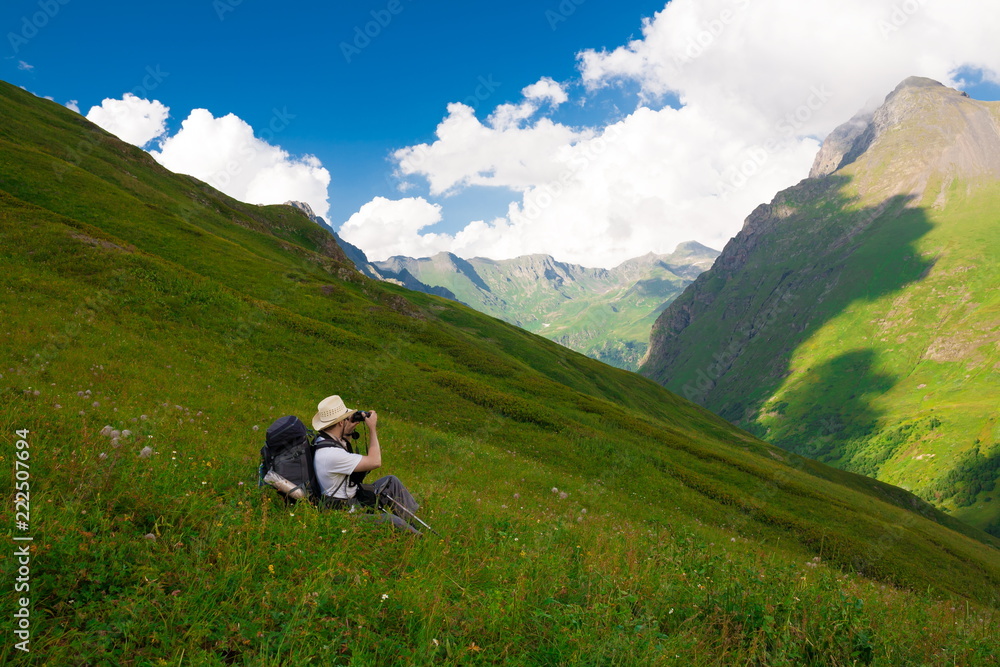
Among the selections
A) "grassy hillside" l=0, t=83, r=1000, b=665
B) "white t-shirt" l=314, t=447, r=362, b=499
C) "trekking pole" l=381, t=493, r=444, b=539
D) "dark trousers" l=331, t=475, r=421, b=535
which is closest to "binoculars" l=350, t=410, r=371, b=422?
"white t-shirt" l=314, t=447, r=362, b=499

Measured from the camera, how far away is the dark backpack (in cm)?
849

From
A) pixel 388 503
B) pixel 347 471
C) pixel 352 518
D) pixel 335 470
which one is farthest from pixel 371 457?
pixel 352 518

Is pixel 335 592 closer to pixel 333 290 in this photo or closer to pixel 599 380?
pixel 333 290

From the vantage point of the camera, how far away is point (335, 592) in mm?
5469

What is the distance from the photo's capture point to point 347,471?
28.7 feet

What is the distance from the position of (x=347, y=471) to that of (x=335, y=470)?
22 centimetres

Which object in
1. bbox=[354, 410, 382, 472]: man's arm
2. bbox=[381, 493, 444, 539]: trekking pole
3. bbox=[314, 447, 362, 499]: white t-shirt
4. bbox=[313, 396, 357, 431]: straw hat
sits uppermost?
bbox=[313, 396, 357, 431]: straw hat

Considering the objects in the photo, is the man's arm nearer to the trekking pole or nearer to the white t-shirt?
the white t-shirt

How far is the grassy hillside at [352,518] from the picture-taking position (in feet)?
16.4

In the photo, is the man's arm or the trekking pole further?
the man's arm

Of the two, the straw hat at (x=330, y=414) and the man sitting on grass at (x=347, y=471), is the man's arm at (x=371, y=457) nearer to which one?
the man sitting on grass at (x=347, y=471)

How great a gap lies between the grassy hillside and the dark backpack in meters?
0.54

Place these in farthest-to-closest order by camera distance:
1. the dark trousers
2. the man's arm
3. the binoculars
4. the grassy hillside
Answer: the binoculars
the man's arm
the dark trousers
the grassy hillside

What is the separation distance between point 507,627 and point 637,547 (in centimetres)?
518
